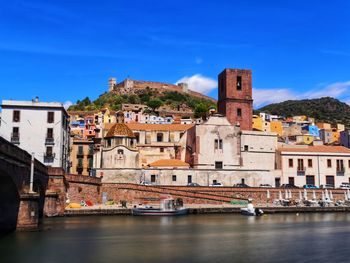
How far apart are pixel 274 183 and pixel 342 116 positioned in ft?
438

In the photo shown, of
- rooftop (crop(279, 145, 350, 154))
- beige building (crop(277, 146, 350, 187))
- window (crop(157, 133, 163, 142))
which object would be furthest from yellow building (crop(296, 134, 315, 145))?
window (crop(157, 133, 163, 142))

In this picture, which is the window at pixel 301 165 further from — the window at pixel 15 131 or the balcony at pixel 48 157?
the window at pixel 15 131

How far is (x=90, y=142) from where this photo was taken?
8419 cm

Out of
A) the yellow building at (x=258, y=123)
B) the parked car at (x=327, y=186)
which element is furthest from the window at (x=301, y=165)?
the yellow building at (x=258, y=123)

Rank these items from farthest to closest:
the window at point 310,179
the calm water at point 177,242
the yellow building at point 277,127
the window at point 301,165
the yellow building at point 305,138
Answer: the yellow building at point 277,127, the yellow building at point 305,138, the window at point 310,179, the window at point 301,165, the calm water at point 177,242

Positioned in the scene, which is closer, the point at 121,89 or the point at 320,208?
the point at 320,208

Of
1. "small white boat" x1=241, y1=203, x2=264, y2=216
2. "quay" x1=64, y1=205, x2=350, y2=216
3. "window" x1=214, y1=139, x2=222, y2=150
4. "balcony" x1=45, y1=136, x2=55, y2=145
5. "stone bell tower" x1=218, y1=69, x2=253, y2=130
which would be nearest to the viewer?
"quay" x1=64, y1=205, x2=350, y2=216

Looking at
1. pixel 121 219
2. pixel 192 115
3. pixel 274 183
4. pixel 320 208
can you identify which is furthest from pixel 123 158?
pixel 192 115

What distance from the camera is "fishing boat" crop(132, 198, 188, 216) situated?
186 feet

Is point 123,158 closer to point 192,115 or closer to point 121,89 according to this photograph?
point 192,115

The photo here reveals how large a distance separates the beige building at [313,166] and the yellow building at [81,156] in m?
33.9

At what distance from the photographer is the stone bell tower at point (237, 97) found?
7981 cm

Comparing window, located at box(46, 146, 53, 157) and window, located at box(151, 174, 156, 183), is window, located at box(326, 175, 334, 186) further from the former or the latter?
window, located at box(46, 146, 53, 157)

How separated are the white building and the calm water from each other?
55.1 ft
